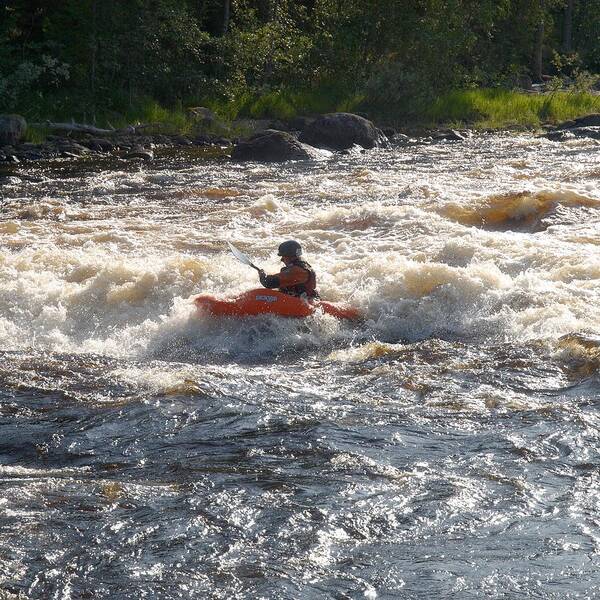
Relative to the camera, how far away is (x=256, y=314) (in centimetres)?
861

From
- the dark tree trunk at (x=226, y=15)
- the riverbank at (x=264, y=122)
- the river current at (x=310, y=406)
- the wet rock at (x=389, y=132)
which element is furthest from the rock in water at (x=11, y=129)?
the wet rock at (x=389, y=132)

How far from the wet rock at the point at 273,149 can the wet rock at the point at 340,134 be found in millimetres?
1320

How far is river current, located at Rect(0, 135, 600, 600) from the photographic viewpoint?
14.6 ft

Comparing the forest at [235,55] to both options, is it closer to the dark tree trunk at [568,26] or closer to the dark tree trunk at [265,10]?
the dark tree trunk at [265,10]

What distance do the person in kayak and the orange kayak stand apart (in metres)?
0.21

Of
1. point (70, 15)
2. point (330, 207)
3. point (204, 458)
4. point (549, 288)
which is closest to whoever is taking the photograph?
point (204, 458)

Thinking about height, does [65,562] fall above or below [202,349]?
above

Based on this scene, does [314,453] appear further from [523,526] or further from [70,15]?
[70,15]

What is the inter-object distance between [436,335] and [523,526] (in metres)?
3.74

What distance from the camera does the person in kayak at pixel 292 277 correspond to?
889 cm

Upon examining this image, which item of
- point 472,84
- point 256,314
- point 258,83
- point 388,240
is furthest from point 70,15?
point 256,314

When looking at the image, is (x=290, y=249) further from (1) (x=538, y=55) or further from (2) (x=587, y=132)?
(1) (x=538, y=55)

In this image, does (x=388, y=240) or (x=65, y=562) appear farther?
(x=388, y=240)

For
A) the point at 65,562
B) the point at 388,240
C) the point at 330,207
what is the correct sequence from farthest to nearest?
the point at 330,207, the point at 388,240, the point at 65,562
